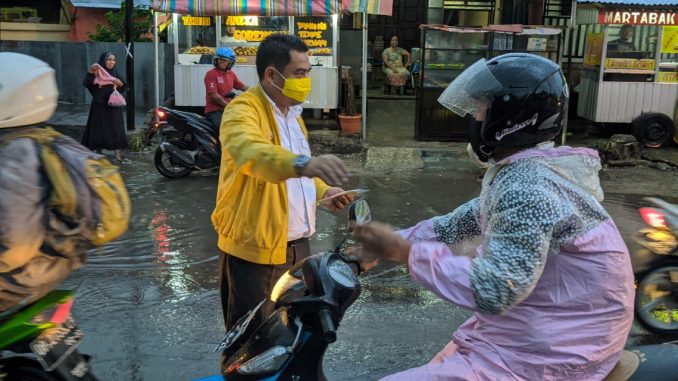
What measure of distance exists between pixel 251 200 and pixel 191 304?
231 cm

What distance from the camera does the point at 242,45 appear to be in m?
12.4

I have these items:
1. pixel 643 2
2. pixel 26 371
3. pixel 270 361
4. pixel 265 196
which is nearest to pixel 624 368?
pixel 270 361

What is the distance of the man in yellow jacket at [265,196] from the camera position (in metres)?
2.92

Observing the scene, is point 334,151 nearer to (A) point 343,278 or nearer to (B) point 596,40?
(B) point 596,40

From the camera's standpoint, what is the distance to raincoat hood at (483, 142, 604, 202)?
1.81 m

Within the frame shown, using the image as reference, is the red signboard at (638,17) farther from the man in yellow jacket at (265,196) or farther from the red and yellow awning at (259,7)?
the man in yellow jacket at (265,196)

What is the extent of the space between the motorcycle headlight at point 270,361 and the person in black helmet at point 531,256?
1.19 ft

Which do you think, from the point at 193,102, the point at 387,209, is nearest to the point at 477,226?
the point at 387,209

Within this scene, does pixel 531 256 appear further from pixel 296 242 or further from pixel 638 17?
pixel 638 17

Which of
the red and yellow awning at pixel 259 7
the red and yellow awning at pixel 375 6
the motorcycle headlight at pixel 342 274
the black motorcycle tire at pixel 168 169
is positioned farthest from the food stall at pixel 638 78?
the motorcycle headlight at pixel 342 274

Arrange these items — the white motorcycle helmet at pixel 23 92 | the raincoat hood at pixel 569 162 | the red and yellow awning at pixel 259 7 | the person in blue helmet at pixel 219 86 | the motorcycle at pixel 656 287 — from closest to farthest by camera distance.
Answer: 1. the raincoat hood at pixel 569 162
2. the white motorcycle helmet at pixel 23 92
3. the motorcycle at pixel 656 287
4. the person in blue helmet at pixel 219 86
5. the red and yellow awning at pixel 259 7

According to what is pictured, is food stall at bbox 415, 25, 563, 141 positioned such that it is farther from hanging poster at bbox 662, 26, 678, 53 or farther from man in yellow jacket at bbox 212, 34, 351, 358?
man in yellow jacket at bbox 212, 34, 351, 358

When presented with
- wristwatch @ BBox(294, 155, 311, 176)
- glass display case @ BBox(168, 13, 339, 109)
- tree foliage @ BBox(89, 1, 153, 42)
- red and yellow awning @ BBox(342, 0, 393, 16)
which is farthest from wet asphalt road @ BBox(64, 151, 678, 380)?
tree foliage @ BBox(89, 1, 153, 42)

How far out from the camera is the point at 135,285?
5.33 metres
